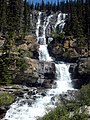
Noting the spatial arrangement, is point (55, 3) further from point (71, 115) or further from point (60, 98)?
point (71, 115)

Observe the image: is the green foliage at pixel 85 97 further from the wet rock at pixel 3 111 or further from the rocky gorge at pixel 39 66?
the wet rock at pixel 3 111

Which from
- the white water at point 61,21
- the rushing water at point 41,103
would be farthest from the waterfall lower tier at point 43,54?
the white water at point 61,21

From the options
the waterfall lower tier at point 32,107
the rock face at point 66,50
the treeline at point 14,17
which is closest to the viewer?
the waterfall lower tier at point 32,107

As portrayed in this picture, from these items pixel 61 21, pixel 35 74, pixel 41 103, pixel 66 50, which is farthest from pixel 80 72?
pixel 61 21

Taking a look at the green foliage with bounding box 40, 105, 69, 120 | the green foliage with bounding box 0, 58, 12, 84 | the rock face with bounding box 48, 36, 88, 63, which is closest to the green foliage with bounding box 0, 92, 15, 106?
the green foliage with bounding box 0, 58, 12, 84

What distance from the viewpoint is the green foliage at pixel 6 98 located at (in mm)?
62191

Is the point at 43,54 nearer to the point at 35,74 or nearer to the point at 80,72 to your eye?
the point at 35,74

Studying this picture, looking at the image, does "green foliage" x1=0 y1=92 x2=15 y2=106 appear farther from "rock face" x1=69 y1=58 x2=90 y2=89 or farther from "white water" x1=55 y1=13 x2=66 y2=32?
"white water" x1=55 y1=13 x2=66 y2=32

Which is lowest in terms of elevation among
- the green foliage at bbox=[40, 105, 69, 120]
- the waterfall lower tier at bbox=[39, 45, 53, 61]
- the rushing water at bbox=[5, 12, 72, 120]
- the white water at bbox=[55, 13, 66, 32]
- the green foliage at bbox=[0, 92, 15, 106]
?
the rushing water at bbox=[5, 12, 72, 120]

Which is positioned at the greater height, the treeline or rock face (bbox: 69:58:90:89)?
the treeline

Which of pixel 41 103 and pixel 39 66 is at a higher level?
pixel 39 66

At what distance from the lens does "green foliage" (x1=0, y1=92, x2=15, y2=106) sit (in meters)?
62.2

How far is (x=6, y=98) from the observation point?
Answer: 210ft

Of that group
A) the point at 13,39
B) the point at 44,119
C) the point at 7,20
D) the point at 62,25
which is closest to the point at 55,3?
the point at 62,25
